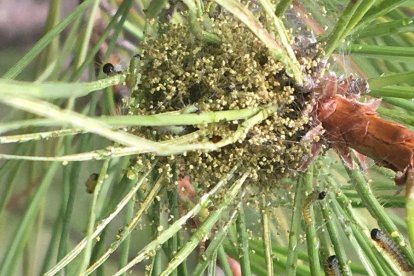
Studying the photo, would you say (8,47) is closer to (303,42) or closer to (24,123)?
(303,42)

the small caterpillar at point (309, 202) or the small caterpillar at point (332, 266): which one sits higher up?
the small caterpillar at point (309, 202)

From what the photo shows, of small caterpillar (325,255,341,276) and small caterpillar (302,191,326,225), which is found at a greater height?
small caterpillar (302,191,326,225)

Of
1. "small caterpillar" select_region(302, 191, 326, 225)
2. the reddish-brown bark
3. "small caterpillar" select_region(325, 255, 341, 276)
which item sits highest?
the reddish-brown bark

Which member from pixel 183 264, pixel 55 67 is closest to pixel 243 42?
pixel 183 264

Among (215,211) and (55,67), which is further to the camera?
(55,67)

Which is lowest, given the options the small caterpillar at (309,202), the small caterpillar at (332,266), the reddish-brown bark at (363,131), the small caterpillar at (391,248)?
the small caterpillar at (391,248)
